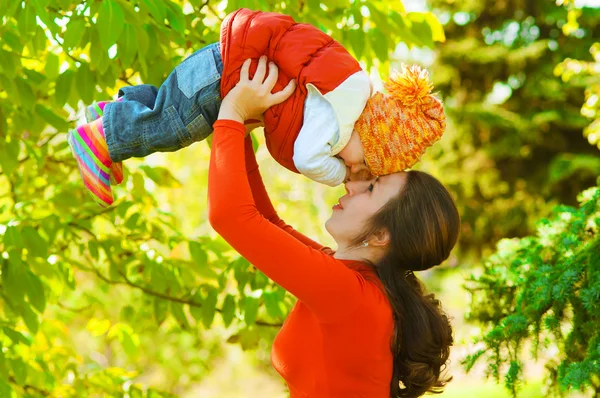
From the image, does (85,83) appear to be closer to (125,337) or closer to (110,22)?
(110,22)

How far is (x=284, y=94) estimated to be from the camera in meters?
1.88

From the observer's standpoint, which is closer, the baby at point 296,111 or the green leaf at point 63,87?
the baby at point 296,111

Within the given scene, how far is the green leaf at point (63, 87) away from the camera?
2.59 meters

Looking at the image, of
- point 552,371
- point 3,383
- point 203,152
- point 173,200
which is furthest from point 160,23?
point 173,200

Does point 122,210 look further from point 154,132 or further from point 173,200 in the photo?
point 173,200

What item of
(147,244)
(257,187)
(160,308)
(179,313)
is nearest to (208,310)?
(179,313)

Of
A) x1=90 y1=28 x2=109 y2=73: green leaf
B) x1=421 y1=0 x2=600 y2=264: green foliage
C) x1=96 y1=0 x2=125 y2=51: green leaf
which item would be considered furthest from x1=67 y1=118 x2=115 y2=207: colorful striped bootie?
x1=421 y1=0 x2=600 y2=264: green foliage

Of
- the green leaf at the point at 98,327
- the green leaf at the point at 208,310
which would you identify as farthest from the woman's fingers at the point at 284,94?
the green leaf at the point at 98,327

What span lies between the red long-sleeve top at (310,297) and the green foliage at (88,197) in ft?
1.93

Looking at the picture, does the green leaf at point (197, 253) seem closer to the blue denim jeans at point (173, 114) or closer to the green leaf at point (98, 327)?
the green leaf at point (98, 327)

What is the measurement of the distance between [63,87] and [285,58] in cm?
104

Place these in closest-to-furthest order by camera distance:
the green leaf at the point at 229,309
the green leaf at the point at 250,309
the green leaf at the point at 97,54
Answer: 1. the green leaf at the point at 97,54
2. the green leaf at the point at 250,309
3. the green leaf at the point at 229,309

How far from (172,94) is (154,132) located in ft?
0.37

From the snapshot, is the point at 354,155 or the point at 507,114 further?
the point at 507,114
